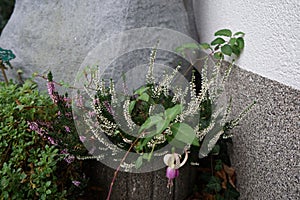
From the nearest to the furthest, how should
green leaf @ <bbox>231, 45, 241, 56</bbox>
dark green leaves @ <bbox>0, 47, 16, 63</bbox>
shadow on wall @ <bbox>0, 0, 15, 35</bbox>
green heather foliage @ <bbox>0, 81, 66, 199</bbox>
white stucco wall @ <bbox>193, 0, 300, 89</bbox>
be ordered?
white stucco wall @ <bbox>193, 0, 300, 89</bbox> → green heather foliage @ <bbox>0, 81, 66, 199</bbox> → green leaf @ <bbox>231, 45, 241, 56</bbox> → dark green leaves @ <bbox>0, 47, 16, 63</bbox> → shadow on wall @ <bbox>0, 0, 15, 35</bbox>

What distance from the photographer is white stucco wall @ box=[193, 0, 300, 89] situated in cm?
137

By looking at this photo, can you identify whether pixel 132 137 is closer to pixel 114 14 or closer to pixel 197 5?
pixel 114 14

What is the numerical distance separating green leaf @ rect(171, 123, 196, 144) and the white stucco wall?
0.47m

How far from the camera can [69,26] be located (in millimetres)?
2482

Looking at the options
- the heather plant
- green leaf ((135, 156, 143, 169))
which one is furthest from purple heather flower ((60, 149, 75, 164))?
green leaf ((135, 156, 143, 169))

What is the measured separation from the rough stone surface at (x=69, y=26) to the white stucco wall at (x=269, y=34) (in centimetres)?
47

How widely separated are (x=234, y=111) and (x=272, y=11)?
638 mm

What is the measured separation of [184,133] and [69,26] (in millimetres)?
1540

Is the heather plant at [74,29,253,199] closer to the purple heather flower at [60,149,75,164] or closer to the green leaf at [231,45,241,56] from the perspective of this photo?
the green leaf at [231,45,241,56]

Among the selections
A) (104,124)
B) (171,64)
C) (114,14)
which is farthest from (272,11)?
(114,14)

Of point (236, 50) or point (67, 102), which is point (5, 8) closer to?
point (67, 102)

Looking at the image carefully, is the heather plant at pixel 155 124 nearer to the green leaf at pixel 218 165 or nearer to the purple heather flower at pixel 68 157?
the green leaf at pixel 218 165

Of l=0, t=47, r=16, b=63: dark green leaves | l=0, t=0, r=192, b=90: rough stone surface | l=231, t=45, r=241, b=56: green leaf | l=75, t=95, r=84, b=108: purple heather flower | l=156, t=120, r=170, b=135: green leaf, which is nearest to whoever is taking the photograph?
l=156, t=120, r=170, b=135: green leaf

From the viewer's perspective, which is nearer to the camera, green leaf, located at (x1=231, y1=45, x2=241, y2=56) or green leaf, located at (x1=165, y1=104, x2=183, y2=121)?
green leaf, located at (x1=165, y1=104, x2=183, y2=121)
